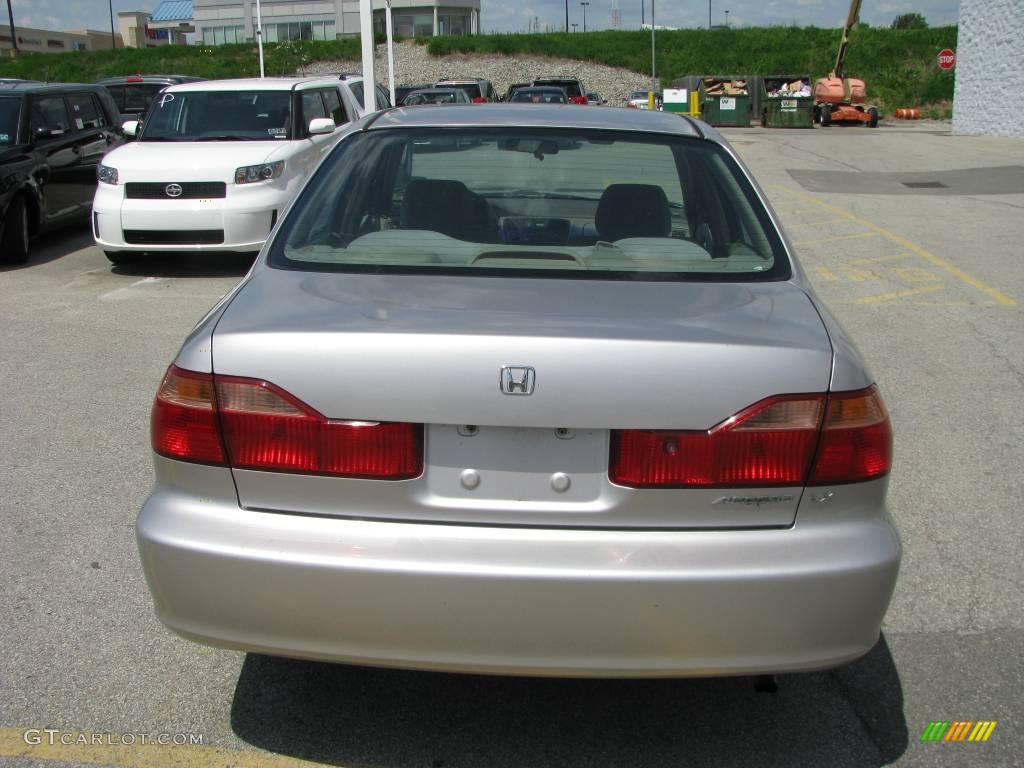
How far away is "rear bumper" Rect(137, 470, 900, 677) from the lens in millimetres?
2484

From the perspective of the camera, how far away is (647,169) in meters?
4.44

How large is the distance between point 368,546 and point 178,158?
28.6 feet

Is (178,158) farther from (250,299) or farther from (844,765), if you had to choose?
(844,765)

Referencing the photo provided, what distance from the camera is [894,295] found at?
9.45 m

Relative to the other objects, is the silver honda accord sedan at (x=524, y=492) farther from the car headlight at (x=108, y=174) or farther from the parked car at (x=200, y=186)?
the car headlight at (x=108, y=174)

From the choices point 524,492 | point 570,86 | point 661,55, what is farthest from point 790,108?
point 524,492

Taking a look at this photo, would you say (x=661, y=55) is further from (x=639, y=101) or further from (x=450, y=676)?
(x=450, y=676)

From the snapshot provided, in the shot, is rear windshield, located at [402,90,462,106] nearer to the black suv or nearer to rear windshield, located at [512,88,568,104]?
rear windshield, located at [512,88,568,104]

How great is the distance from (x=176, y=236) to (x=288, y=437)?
26.7ft

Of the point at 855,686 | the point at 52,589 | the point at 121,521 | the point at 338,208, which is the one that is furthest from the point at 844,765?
the point at 121,521

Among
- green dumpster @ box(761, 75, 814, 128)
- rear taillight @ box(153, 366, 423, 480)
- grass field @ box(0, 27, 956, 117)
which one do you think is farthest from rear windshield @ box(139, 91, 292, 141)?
grass field @ box(0, 27, 956, 117)

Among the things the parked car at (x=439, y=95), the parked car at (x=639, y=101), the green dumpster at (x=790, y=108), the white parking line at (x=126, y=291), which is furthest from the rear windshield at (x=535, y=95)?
the white parking line at (x=126, y=291)

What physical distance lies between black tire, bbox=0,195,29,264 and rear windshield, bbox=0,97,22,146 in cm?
59

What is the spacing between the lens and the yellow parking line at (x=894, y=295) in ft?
30.1
